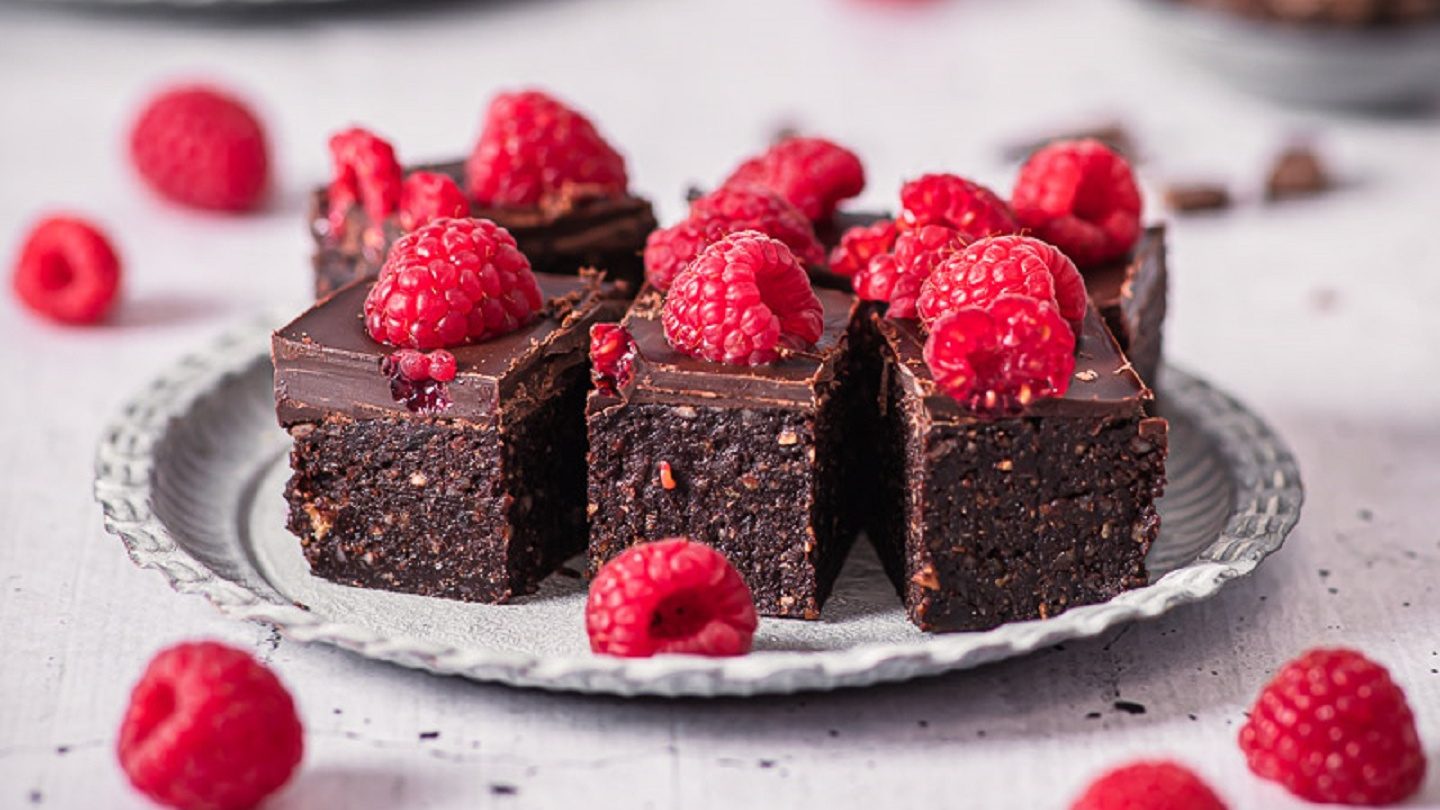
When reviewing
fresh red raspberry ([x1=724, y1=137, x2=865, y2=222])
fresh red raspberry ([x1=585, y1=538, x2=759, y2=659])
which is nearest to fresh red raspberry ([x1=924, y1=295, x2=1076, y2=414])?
fresh red raspberry ([x1=585, y1=538, x2=759, y2=659])

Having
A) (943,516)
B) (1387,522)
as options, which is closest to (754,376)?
(943,516)

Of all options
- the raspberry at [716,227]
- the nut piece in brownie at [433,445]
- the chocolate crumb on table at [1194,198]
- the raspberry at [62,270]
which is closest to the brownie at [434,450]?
the nut piece in brownie at [433,445]

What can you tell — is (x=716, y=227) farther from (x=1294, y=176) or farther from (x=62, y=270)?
(x=1294, y=176)

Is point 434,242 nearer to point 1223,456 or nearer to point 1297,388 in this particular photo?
point 1223,456

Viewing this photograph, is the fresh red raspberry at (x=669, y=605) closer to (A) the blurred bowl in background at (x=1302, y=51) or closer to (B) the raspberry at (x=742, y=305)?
(B) the raspberry at (x=742, y=305)

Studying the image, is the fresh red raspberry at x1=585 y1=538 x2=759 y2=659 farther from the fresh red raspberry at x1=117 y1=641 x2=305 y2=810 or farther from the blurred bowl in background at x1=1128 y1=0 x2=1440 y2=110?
the blurred bowl in background at x1=1128 y1=0 x2=1440 y2=110

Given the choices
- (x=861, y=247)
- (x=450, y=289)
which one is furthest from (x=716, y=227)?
(x=450, y=289)
